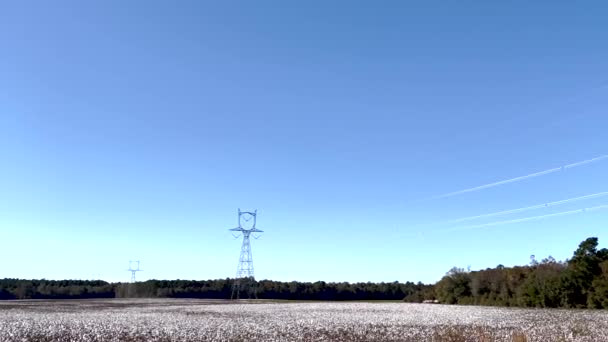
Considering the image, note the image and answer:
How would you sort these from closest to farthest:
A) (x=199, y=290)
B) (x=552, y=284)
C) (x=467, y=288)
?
(x=552, y=284), (x=467, y=288), (x=199, y=290)

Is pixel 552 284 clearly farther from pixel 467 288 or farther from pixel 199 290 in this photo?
pixel 199 290

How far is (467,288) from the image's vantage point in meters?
126

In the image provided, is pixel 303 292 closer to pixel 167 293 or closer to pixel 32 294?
pixel 167 293

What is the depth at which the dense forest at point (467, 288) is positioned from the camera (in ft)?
297

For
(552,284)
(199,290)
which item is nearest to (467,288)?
(552,284)

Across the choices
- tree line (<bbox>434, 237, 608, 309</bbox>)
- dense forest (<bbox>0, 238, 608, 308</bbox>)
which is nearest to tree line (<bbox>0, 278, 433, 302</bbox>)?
dense forest (<bbox>0, 238, 608, 308</bbox>)

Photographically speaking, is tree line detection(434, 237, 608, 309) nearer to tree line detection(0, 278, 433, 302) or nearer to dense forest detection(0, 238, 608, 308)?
dense forest detection(0, 238, 608, 308)

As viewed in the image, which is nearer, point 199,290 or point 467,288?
point 467,288

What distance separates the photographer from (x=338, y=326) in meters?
41.1

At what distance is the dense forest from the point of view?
90.4 m

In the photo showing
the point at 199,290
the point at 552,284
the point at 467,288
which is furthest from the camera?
the point at 199,290

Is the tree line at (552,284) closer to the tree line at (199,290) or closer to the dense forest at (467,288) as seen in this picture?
the dense forest at (467,288)

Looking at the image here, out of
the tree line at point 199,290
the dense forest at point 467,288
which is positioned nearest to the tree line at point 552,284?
the dense forest at point 467,288

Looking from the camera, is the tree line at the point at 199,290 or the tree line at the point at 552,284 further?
the tree line at the point at 199,290
